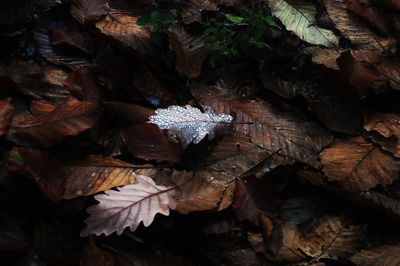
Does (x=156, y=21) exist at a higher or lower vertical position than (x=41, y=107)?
higher

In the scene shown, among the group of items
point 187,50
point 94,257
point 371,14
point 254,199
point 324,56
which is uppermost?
point 371,14

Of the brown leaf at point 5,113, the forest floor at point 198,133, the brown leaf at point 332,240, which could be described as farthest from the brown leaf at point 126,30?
the brown leaf at point 332,240

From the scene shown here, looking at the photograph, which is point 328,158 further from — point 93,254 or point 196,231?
point 93,254

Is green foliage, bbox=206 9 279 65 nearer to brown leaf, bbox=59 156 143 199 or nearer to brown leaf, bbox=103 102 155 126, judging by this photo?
brown leaf, bbox=103 102 155 126

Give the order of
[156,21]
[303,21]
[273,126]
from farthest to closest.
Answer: [303,21] < [156,21] < [273,126]

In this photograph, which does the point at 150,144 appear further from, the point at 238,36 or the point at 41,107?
the point at 238,36

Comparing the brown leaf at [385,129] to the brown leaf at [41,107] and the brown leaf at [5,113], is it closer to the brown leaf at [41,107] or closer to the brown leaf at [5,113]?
the brown leaf at [41,107]

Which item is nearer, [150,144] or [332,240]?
[332,240]

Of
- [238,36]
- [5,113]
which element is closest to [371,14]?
[238,36]

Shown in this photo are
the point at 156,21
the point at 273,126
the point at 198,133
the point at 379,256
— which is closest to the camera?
the point at 379,256
